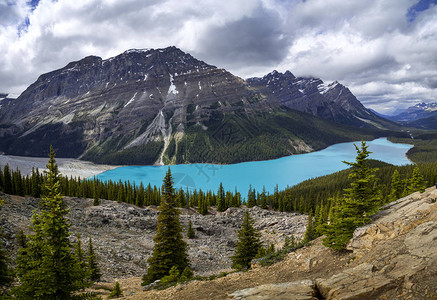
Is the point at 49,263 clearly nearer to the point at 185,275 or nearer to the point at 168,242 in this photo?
the point at 185,275

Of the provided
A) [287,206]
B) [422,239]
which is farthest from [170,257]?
[287,206]

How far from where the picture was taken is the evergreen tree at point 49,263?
49.3ft

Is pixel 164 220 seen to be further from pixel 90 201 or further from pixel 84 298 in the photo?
pixel 90 201

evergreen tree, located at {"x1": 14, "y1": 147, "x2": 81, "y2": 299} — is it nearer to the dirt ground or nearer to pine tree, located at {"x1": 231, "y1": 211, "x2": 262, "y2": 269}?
the dirt ground

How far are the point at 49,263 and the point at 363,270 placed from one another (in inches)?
759

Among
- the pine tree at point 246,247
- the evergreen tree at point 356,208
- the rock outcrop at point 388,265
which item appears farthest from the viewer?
the pine tree at point 246,247

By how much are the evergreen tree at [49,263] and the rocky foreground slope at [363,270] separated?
5394mm

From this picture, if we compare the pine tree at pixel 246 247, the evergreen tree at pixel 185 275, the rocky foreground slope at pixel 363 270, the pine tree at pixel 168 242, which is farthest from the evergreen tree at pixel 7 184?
the evergreen tree at pixel 185 275

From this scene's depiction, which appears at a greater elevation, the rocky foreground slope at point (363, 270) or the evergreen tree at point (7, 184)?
the evergreen tree at point (7, 184)

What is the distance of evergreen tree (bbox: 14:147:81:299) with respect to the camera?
15039 millimetres

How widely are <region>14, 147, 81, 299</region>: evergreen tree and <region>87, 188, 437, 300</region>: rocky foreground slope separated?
5394 millimetres

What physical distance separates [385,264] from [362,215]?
6580 millimetres

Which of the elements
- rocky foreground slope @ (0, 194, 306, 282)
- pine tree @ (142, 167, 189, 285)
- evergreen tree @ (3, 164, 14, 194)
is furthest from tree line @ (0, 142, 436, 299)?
evergreen tree @ (3, 164, 14, 194)

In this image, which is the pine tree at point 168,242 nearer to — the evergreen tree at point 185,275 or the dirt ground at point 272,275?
the evergreen tree at point 185,275
